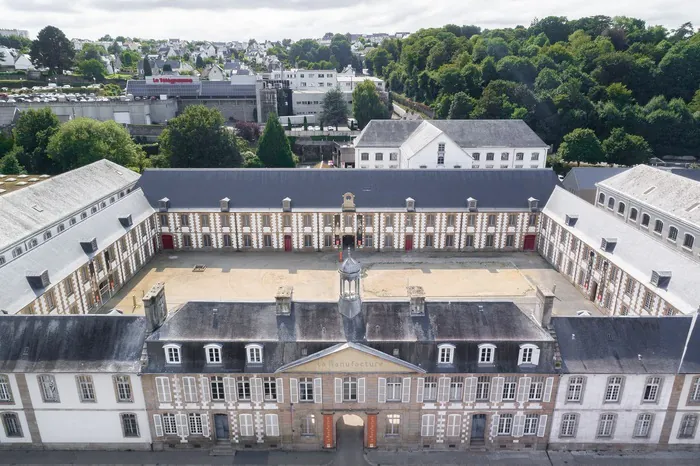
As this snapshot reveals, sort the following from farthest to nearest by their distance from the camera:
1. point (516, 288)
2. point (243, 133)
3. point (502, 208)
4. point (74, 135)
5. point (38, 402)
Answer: point (243, 133)
point (74, 135)
point (502, 208)
point (516, 288)
point (38, 402)

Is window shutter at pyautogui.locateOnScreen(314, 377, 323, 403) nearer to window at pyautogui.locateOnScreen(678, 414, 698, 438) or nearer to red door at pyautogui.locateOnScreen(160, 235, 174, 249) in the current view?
window at pyautogui.locateOnScreen(678, 414, 698, 438)

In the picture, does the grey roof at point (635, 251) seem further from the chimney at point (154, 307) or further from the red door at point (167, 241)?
the red door at point (167, 241)

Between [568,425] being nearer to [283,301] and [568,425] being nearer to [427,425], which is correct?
[427,425]

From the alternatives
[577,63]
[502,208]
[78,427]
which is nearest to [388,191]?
[502,208]

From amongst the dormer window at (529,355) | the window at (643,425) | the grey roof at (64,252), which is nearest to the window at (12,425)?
the grey roof at (64,252)

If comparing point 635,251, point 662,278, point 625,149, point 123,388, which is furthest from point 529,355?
point 625,149

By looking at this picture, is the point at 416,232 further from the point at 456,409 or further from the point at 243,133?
the point at 243,133
